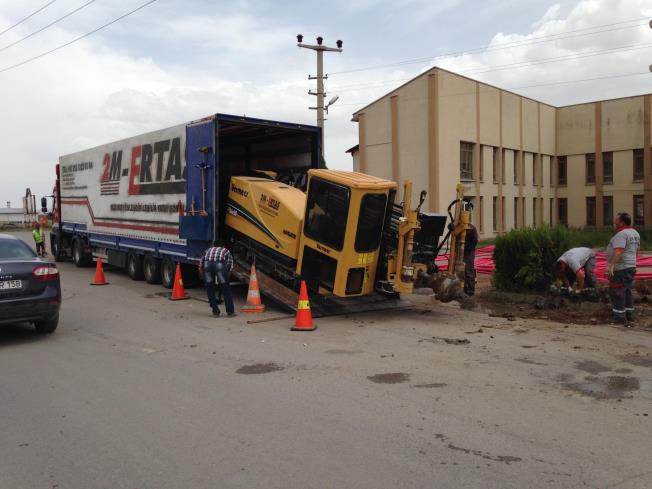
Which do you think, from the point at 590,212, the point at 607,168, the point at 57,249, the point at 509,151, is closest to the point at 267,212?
the point at 57,249

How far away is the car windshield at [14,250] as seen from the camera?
8742 mm

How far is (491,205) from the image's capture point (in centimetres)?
3581

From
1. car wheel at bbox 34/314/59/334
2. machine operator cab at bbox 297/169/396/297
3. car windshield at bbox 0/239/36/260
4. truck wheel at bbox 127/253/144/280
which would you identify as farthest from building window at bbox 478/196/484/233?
car windshield at bbox 0/239/36/260

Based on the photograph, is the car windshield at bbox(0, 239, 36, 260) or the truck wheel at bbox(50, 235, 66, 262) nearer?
the car windshield at bbox(0, 239, 36, 260)

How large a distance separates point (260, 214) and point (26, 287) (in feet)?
14.6

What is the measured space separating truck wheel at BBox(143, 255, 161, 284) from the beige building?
18.3 meters

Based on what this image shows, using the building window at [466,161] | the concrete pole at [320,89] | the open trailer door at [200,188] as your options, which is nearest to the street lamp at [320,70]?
the concrete pole at [320,89]

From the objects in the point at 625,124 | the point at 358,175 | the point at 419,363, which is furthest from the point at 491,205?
the point at 419,363

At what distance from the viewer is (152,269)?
50.4ft

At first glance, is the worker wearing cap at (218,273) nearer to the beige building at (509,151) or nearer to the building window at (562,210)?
the beige building at (509,151)

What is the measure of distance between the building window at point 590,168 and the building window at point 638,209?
308cm

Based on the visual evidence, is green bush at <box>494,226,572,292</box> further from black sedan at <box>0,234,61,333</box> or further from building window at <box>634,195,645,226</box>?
building window at <box>634,195,645,226</box>

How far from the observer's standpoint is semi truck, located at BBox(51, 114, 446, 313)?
994 cm

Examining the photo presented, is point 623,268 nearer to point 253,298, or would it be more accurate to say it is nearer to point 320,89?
point 253,298
